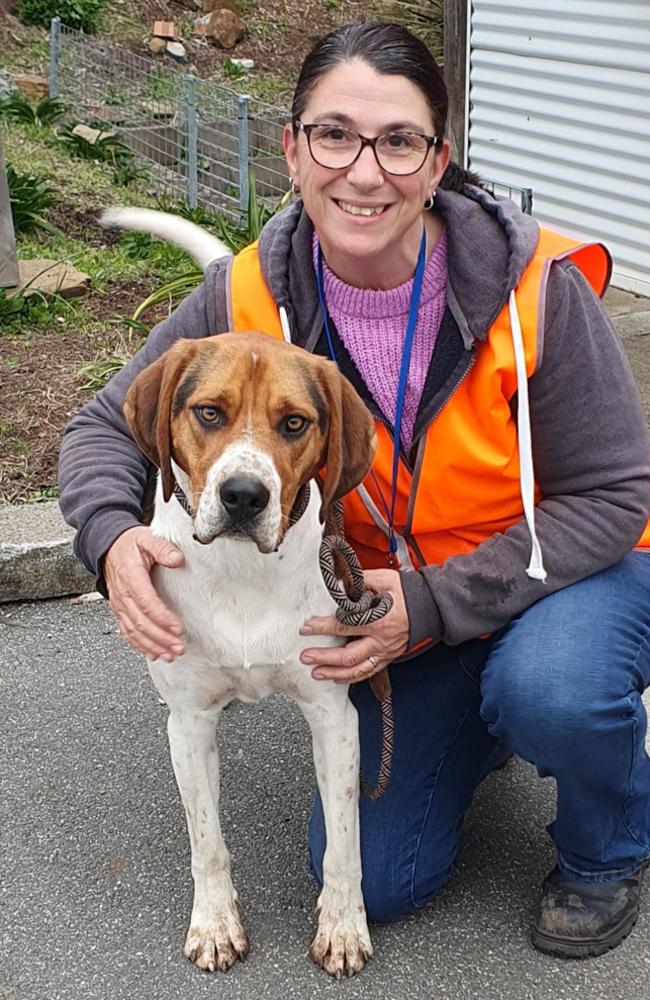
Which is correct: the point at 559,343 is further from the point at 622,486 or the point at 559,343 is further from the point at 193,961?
the point at 193,961

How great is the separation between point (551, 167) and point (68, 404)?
358cm

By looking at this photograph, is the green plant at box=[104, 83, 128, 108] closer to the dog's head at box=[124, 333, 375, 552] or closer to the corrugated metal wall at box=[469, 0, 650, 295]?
the corrugated metal wall at box=[469, 0, 650, 295]

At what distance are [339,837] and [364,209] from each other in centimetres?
130

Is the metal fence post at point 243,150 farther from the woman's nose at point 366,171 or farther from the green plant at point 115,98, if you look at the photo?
the woman's nose at point 366,171

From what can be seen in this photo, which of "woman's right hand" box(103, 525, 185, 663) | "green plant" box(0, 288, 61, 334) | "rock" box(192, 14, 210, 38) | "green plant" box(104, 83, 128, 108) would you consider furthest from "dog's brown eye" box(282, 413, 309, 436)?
"rock" box(192, 14, 210, 38)

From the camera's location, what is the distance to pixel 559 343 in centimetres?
249

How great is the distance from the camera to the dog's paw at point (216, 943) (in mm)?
2562

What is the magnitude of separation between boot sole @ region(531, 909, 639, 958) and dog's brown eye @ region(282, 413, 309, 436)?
126 cm

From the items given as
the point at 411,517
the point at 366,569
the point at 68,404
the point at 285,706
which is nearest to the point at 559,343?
the point at 411,517

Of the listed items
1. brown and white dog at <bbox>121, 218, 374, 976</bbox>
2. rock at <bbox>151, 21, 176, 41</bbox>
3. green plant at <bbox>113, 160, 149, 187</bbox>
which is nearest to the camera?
brown and white dog at <bbox>121, 218, 374, 976</bbox>

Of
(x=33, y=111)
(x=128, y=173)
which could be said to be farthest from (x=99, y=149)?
(x=33, y=111)

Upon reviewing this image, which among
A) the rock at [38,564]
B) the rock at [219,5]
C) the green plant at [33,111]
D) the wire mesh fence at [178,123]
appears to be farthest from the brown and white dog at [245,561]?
the rock at [219,5]

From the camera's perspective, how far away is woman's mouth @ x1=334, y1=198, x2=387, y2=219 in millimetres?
2455

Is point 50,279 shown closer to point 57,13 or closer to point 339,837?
point 339,837
